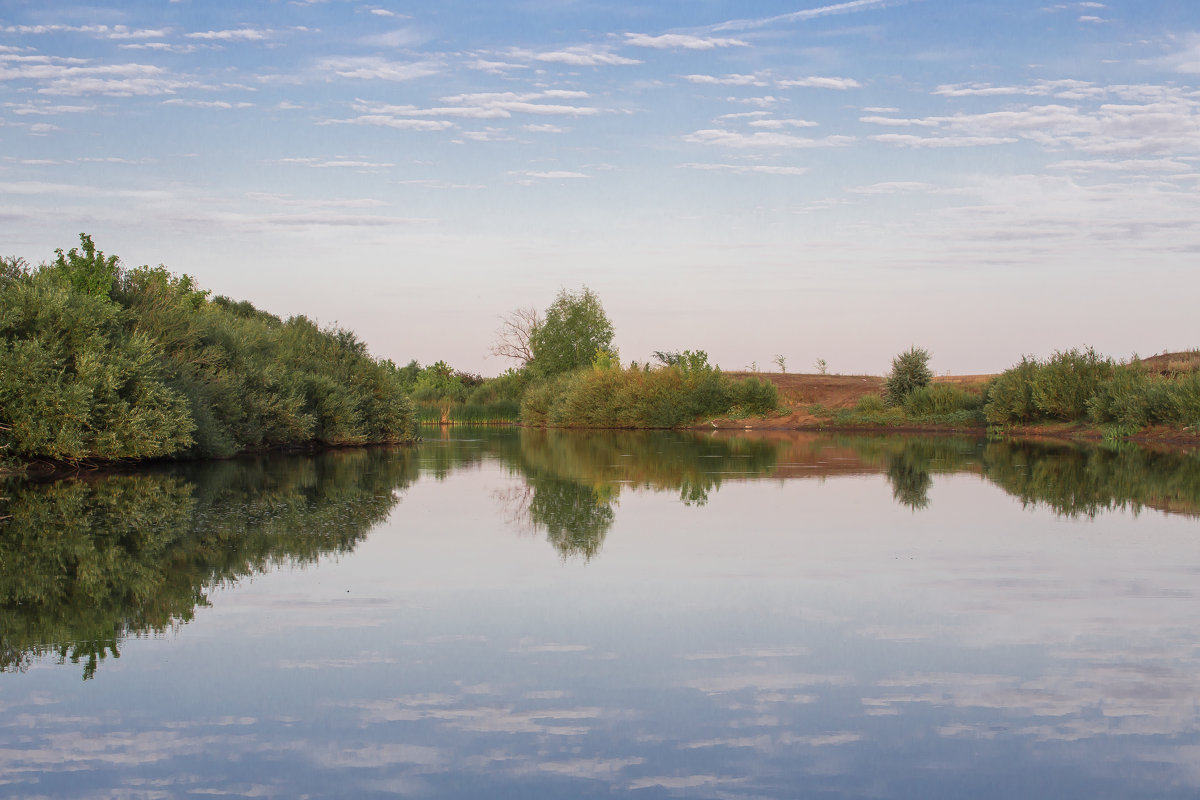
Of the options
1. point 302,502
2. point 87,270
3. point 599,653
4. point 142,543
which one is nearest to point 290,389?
point 87,270

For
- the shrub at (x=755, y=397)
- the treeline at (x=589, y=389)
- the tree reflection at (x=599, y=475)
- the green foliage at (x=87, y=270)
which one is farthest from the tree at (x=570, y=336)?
the green foliage at (x=87, y=270)

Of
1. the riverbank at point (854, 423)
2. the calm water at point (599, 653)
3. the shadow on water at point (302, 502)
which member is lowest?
the calm water at point (599, 653)

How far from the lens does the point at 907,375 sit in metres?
51.1

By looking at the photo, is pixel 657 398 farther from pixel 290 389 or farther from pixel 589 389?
pixel 290 389

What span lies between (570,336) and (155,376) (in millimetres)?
52528

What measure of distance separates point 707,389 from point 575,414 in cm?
744

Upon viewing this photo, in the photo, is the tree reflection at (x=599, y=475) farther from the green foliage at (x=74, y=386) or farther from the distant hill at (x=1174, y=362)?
the distant hill at (x=1174, y=362)

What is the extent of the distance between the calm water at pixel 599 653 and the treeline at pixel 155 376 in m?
5.91

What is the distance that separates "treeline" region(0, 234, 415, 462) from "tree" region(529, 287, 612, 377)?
118ft

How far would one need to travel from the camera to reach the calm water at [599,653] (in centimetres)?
512

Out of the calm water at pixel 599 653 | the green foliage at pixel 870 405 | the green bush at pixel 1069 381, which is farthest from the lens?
the green foliage at pixel 870 405

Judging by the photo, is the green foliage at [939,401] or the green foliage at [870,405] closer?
the green foliage at [939,401]

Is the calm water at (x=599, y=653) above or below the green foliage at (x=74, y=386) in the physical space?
below

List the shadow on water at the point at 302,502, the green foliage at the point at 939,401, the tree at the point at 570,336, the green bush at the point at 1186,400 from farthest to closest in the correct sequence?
the tree at the point at 570,336, the green foliage at the point at 939,401, the green bush at the point at 1186,400, the shadow on water at the point at 302,502
